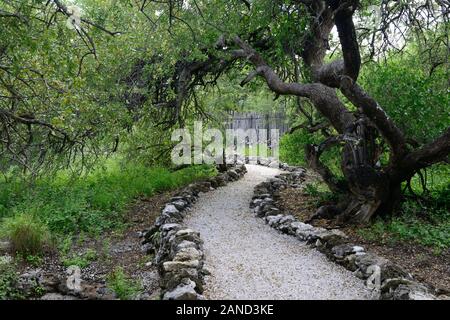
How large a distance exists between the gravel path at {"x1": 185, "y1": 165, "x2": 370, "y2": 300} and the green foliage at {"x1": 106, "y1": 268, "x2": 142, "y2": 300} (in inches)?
32.7

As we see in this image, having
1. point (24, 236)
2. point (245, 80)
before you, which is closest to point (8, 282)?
point (24, 236)

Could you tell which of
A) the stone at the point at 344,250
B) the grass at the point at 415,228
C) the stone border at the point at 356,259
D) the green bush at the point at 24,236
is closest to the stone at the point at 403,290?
the stone border at the point at 356,259

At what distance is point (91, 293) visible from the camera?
5320mm

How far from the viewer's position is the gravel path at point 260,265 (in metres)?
4.99

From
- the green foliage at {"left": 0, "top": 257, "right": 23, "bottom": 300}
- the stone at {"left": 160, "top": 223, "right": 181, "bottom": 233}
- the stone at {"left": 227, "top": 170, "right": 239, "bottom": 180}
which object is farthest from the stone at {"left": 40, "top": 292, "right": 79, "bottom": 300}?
the stone at {"left": 227, "top": 170, "right": 239, "bottom": 180}

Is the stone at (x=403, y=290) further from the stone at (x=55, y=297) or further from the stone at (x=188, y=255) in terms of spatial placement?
the stone at (x=55, y=297)

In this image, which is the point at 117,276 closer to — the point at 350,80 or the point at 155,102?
the point at 350,80

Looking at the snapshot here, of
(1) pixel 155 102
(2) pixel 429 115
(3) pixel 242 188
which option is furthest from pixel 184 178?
(2) pixel 429 115

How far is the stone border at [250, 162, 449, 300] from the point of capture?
179 inches

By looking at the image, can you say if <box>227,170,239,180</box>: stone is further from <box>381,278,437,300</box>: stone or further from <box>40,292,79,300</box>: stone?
<box>381,278,437,300</box>: stone

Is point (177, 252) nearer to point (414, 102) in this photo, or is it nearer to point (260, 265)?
point (260, 265)

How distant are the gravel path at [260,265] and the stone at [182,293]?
34 centimetres

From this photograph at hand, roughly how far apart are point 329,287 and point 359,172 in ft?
9.07

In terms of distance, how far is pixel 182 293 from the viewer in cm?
439
